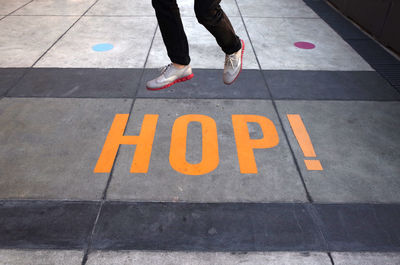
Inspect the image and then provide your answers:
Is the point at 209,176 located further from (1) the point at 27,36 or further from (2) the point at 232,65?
(1) the point at 27,36

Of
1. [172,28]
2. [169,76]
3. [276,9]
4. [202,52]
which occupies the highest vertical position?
[172,28]

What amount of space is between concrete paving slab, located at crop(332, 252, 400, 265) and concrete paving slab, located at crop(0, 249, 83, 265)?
1.60 m

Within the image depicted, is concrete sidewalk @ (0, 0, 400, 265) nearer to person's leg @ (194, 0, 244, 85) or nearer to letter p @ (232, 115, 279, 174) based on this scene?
letter p @ (232, 115, 279, 174)

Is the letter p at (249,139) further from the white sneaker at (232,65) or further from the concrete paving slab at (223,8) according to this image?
the concrete paving slab at (223,8)

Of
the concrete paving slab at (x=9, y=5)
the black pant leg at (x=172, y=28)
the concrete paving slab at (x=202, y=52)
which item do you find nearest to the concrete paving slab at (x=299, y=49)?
the concrete paving slab at (x=202, y=52)

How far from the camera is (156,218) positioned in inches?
88.7

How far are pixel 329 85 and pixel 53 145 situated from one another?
317cm

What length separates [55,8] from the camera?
6.70 meters

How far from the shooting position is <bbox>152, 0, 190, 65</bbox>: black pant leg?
2912 millimetres

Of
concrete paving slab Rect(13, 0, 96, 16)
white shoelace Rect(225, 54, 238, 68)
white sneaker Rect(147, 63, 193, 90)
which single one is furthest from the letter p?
concrete paving slab Rect(13, 0, 96, 16)

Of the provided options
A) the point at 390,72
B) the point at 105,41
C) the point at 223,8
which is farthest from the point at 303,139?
the point at 223,8

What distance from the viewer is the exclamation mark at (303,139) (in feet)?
8.98

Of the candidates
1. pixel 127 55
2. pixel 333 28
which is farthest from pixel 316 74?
pixel 127 55

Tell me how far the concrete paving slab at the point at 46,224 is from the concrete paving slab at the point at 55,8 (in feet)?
16.8
